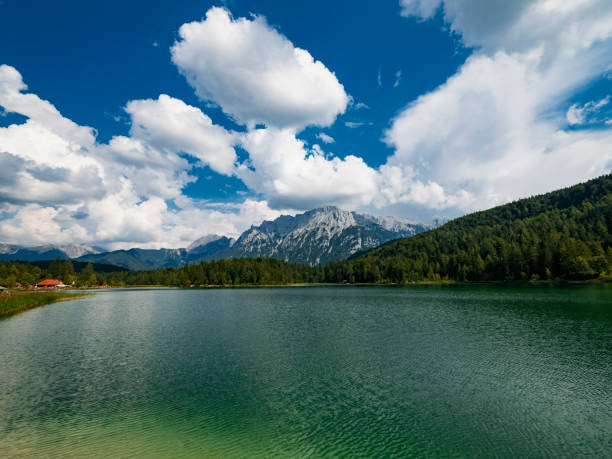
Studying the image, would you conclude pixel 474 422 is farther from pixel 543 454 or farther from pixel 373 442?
pixel 373 442

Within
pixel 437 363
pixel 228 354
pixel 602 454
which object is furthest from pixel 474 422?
pixel 228 354

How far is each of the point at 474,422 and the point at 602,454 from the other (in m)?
6.12

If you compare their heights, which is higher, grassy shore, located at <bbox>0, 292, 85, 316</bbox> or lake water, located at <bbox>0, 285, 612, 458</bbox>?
grassy shore, located at <bbox>0, 292, 85, 316</bbox>

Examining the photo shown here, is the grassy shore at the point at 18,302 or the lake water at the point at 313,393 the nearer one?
the lake water at the point at 313,393

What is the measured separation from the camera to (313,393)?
2564 cm

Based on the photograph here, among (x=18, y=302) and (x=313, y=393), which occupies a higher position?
(x=18, y=302)

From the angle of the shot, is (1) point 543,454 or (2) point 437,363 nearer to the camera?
(1) point 543,454

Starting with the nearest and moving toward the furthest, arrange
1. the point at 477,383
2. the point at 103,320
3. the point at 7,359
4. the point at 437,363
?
the point at 477,383 < the point at 437,363 < the point at 7,359 < the point at 103,320

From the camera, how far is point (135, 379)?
98.6 feet

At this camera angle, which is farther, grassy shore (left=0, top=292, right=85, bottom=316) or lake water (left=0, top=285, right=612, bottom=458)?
grassy shore (left=0, top=292, right=85, bottom=316)

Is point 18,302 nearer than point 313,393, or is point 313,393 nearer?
point 313,393

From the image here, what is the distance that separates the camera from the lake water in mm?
17922

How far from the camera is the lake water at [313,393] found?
1792 centimetres

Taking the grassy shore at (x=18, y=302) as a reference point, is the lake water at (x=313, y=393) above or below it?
below
